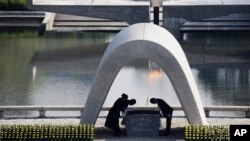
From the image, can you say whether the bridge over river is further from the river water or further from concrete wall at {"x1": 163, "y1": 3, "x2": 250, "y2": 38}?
the river water

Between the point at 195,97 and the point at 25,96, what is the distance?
473 inches

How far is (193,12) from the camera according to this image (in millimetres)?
51094

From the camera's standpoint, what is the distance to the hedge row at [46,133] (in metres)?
24.6

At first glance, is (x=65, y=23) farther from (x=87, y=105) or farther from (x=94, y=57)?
(x=87, y=105)

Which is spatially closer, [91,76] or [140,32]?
[140,32]

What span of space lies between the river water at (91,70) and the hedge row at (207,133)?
914 centimetres

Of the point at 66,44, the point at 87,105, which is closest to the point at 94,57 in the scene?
the point at 66,44

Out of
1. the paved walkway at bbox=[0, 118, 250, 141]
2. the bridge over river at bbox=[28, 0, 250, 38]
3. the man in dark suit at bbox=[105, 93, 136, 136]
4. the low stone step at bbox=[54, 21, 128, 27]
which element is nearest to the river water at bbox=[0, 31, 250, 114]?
the low stone step at bbox=[54, 21, 128, 27]

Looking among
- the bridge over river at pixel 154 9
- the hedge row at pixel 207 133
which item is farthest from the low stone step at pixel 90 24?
the hedge row at pixel 207 133

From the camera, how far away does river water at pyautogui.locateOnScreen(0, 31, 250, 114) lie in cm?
3684

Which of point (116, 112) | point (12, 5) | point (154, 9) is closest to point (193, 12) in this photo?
point (154, 9)

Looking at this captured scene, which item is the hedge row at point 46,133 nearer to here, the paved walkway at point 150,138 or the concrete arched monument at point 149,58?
the paved walkway at point 150,138

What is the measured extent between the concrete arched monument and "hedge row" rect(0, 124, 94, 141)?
1.93 m

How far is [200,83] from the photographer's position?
132ft
